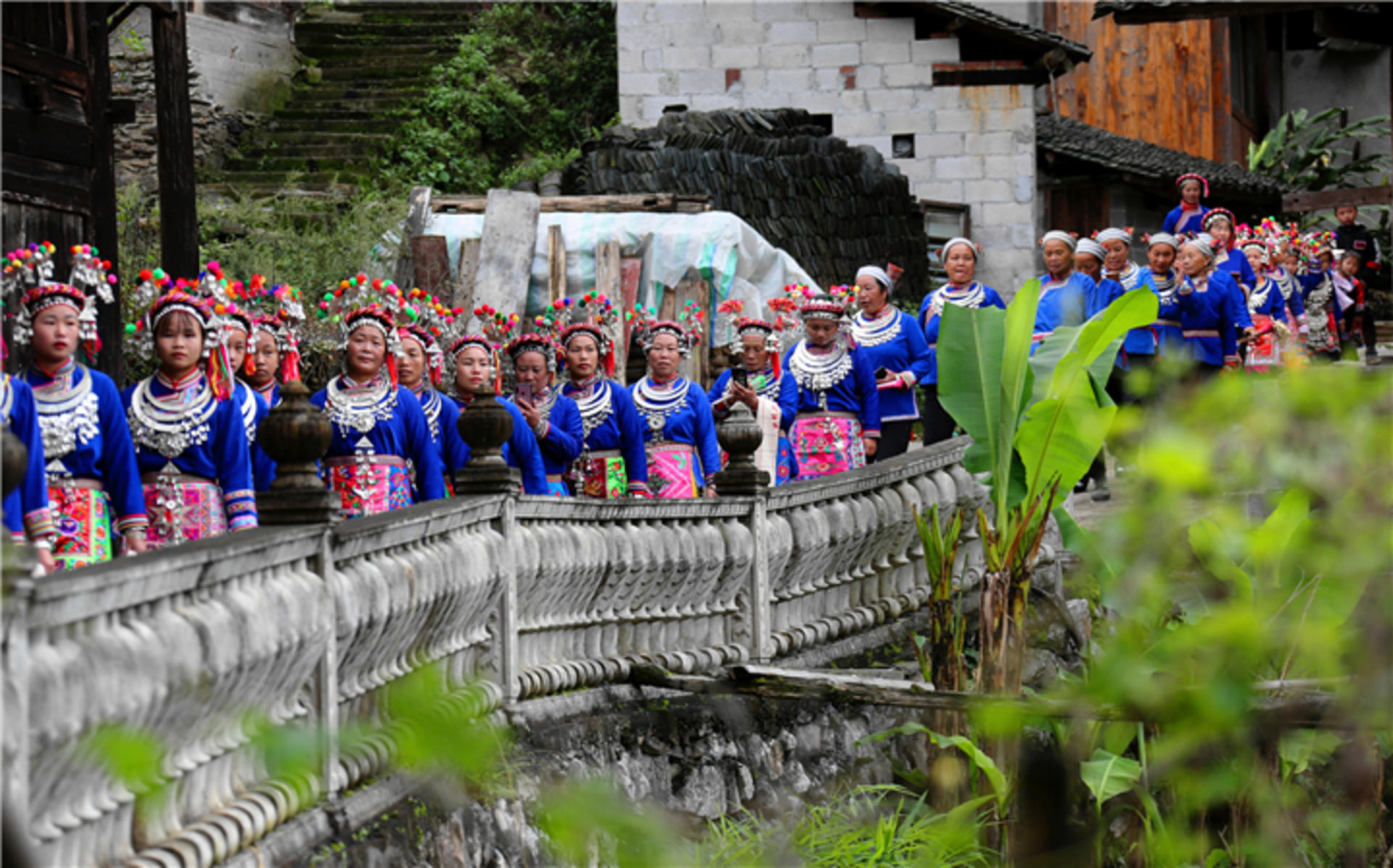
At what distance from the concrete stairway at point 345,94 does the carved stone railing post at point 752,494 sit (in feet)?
34.8

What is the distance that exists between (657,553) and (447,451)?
3.22ft

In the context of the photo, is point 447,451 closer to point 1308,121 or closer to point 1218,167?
point 1218,167

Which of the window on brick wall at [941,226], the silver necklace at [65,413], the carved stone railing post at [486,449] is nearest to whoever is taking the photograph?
the silver necklace at [65,413]

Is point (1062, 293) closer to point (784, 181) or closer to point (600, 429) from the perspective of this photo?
Answer: point (600, 429)

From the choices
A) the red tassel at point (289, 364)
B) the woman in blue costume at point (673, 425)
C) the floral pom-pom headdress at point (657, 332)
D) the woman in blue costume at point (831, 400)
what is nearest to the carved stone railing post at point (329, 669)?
the red tassel at point (289, 364)

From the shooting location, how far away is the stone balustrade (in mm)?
3158

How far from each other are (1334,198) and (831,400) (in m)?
13.3

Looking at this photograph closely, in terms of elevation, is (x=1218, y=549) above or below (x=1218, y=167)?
below

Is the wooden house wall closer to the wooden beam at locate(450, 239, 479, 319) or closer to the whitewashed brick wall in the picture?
the whitewashed brick wall

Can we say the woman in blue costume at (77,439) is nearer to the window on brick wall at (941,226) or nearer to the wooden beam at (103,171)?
the wooden beam at (103,171)

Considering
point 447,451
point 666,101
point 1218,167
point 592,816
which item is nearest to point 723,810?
point 447,451

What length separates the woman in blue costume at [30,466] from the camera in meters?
4.75

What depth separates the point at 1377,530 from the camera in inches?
88.8

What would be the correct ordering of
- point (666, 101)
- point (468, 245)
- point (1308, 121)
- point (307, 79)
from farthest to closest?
point (1308, 121), point (307, 79), point (666, 101), point (468, 245)
